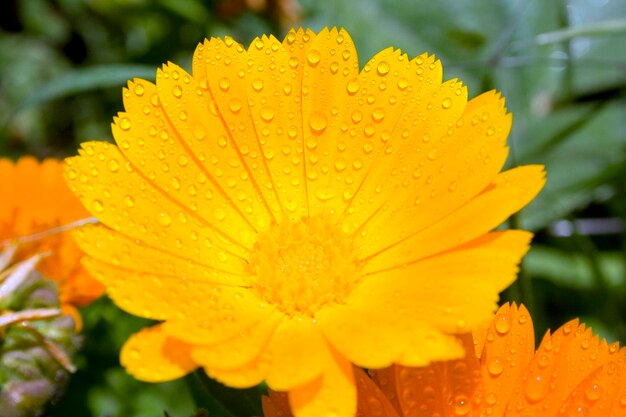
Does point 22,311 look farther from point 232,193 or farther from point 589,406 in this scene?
point 589,406

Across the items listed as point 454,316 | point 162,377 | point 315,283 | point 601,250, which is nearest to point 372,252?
point 315,283

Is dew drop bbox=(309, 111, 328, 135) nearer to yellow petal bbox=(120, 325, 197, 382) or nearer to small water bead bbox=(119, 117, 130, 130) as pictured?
small water bead bbox=(119, 117, 130, 130)

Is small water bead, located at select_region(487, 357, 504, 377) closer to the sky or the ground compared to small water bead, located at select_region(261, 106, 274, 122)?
closer to the ground

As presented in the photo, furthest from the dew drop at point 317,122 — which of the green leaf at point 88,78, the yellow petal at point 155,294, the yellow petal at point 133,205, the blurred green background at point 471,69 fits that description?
the blurred green background at point 471,69

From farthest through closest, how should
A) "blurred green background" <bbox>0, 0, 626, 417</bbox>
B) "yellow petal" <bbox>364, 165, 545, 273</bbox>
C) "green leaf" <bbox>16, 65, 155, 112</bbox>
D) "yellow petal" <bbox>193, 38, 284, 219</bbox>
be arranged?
"blurred green background" <bbox>0, 0, 626, 417</bbox>
"green leaf" <bbox>16, 65, 155, 112</bbox>
"yellow petal" <bbox>193, 38, 284, 219</bbox>
"yellow petal" <bbox>364, 165, 545, 273</bbox>

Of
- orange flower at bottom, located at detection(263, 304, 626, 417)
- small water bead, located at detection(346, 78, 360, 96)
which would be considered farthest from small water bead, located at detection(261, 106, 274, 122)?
orange flower at bottom, located at detection(263, 304, 626, 417)

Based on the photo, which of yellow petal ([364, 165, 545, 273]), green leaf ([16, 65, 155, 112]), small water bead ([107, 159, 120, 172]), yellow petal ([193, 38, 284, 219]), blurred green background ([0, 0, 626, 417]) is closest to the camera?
yellow petal ([364, 165, 545, 273])

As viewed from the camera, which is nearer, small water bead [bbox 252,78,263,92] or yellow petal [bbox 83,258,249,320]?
yellow petal [bbox 83,258,249,320]
